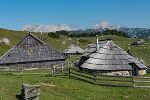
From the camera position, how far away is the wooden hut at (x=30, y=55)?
5456 cm

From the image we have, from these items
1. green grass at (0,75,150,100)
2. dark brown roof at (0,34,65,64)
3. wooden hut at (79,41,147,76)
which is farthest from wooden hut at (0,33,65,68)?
green grass at (0,75,150,100)

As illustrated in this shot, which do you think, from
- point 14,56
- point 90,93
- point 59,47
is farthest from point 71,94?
point 59,47

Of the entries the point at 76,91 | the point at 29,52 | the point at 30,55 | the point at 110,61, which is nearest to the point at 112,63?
the point at 110,61

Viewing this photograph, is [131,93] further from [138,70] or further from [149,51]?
[149,51]

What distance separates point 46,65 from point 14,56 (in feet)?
21.6

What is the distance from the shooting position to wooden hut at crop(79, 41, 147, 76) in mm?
41428

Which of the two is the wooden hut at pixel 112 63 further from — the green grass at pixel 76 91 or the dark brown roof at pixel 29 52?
the dark brown roof at pixel 29 52

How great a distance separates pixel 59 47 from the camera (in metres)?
106

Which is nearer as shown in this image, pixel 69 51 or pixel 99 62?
pixel 99 62

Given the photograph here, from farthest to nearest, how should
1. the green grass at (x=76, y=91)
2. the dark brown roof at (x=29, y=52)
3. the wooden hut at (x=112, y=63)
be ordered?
the dark brown roof at (x=29, y=52), the wooden hut at (x=112, y=63), the green grass at (x=76, y=91)

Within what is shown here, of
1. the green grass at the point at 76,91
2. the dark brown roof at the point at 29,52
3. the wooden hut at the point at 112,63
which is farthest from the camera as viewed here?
the dark brown roof at the point at 29,52

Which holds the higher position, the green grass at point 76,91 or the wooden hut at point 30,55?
the wooden hut at point 30,55

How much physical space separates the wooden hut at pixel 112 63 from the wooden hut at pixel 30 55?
15.7 m

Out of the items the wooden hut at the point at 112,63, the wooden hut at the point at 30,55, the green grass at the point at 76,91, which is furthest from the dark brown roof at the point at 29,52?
the green grass at the point at 76,91
